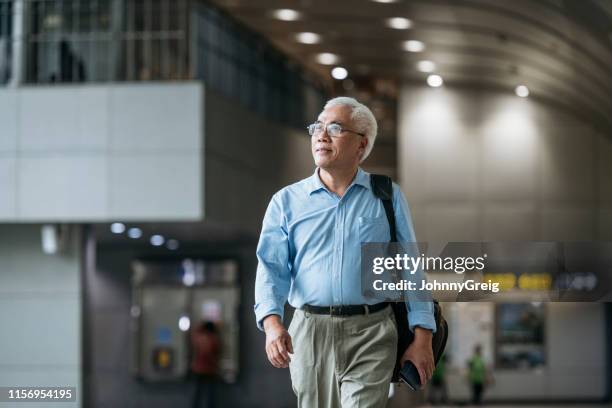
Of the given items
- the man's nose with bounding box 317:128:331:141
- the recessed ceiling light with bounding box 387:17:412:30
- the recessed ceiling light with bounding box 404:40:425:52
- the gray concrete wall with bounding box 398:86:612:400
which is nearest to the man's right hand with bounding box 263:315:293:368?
the man's nose with bounding box 317:128:331:141

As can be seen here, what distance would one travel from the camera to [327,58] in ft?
71.4

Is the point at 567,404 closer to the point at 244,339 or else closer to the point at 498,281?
the point at 244,339

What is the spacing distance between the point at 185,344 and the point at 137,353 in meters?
0.79

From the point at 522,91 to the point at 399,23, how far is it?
700 centimetres

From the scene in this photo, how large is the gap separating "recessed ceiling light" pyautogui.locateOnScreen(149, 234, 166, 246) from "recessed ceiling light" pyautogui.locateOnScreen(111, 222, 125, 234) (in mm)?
938

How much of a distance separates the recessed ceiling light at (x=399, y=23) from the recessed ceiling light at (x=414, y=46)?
1303 mm

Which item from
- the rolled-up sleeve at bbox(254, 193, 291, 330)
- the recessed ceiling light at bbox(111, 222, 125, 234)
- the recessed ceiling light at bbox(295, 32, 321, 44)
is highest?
the recessed ceiling light at bbox(295, 32, 321, 44)

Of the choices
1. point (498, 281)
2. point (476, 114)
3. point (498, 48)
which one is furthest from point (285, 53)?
point (498, 281)

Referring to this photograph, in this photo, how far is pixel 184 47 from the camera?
15.6m

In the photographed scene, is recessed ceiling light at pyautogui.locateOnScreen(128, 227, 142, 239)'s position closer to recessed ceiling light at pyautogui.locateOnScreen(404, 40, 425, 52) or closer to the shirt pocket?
recessed ceiling light at pyautogui.locateOnScreen(404, 40, 425, 52)

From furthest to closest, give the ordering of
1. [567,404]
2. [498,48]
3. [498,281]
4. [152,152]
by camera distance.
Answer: [567,404] < [498,48] < [152,152] < [498,281]

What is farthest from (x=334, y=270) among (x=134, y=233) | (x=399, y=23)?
(x=399, y=23)

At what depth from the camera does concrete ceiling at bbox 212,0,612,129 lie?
57.4 ft

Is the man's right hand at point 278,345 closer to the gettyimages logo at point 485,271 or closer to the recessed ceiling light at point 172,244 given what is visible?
the gettyimages logo at point 485,271
